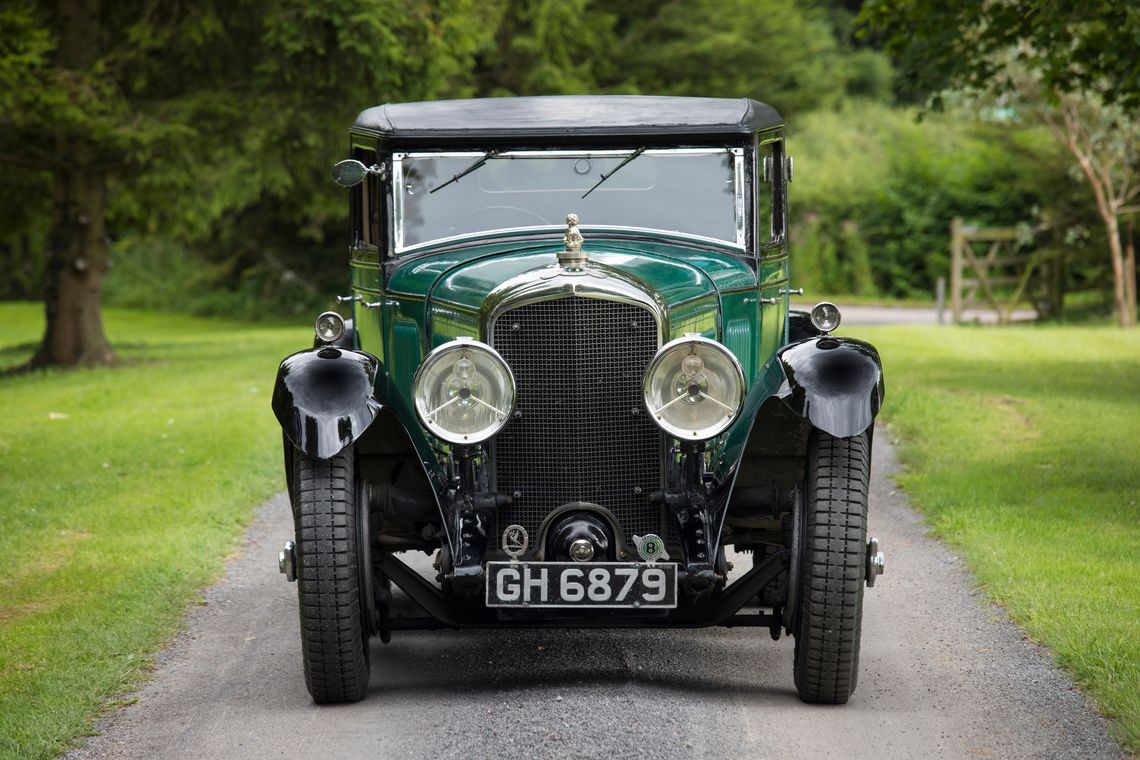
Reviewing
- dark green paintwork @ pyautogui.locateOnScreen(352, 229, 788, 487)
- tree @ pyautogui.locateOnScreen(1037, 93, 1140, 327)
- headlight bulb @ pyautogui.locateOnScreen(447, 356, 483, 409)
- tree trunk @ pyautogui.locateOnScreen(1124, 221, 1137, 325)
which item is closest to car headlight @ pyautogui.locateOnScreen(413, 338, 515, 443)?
headlight bulb @ pyautogui.locateOnScreen(447, 356, 483, 409)

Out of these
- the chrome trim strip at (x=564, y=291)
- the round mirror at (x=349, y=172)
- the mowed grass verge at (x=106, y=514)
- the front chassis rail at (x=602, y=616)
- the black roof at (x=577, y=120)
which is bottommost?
the mowed grass verge at (x=106, y=514)

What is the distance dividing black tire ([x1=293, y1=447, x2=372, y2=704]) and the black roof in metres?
1.56

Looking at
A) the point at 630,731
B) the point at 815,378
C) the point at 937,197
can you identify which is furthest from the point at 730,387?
Result: the point at 937,197

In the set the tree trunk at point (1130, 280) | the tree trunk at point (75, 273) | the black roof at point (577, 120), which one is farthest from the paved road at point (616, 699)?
the tree trunk at point (1130, 280)

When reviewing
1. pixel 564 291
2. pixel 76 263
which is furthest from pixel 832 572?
pixel 76 263

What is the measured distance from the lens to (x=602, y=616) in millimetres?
5332

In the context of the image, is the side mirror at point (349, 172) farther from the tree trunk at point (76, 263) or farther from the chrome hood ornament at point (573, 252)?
the tree trunk at point (76, 263)

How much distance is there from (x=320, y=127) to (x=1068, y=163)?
12.8 meters

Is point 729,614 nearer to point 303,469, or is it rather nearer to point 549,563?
point 549,563

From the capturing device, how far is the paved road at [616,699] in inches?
191

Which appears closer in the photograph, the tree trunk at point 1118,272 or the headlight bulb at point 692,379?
the headlight bulb at point 692,379

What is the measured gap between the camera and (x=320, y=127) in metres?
18.6

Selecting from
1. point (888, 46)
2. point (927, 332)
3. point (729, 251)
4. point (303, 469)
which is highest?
point (888, 46)

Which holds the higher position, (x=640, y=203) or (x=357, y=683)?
(x=640, y=203)
